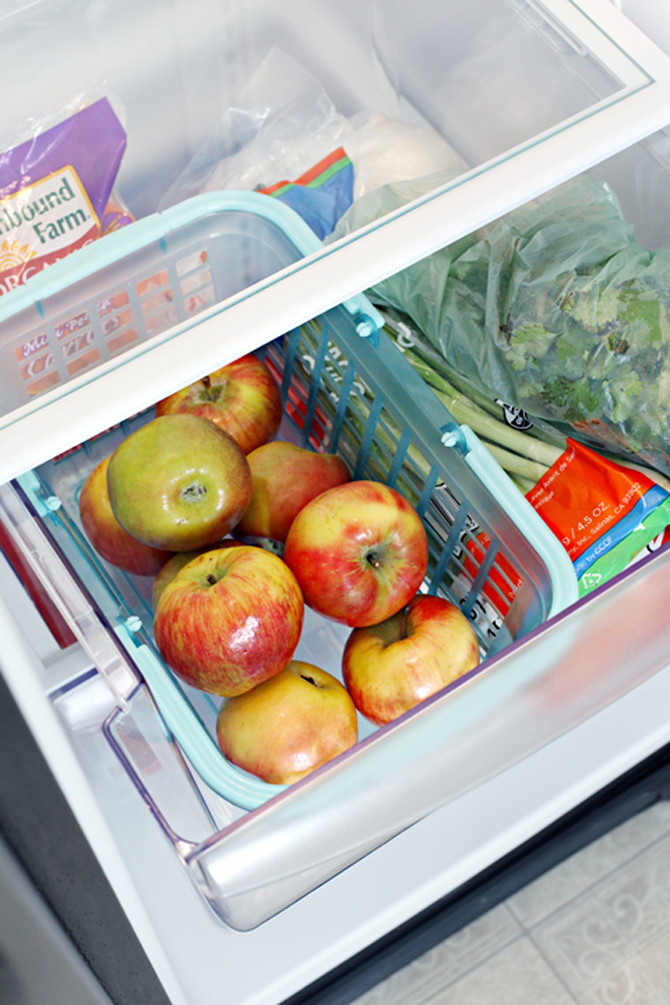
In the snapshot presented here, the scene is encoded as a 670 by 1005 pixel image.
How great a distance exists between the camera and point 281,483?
802 mm

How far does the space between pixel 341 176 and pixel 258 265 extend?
0.12 m

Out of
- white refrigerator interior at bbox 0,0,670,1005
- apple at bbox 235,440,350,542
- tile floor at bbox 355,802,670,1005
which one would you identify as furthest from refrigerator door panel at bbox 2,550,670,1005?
tile floor at bbox 355,802,670,1005

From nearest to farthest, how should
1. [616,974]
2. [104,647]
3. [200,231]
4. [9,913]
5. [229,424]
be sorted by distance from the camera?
1. [9,913]
2. [104,647]
3. [200,231]
4. [229,424]
5. [616,974]

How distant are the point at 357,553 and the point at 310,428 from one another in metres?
0.22

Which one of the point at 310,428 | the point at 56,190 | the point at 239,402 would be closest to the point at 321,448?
the point at 310,428

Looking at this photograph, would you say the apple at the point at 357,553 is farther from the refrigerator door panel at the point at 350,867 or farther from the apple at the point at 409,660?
the refrigerator door panel at the point at 350,867

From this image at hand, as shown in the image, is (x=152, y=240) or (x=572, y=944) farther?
(x=572, y=944)

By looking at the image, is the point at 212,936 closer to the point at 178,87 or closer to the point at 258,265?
the point at 258,265

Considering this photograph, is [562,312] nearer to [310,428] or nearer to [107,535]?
[310,428]

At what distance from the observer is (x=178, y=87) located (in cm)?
79

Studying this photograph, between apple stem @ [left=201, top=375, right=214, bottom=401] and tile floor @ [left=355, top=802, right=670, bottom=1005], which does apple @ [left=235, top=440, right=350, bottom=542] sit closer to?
apple stem @ [left=201, top=375, right=214, bottom=401]

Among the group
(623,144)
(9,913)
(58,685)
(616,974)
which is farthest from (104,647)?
(616,974)

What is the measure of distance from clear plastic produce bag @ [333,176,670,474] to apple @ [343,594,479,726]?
0.20 metres

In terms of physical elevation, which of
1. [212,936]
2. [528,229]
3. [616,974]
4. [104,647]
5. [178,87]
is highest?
[178,87]
